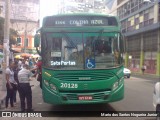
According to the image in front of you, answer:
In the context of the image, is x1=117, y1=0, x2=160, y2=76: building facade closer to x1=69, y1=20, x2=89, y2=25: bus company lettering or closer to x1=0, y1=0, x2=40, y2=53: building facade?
x1=0, y1=0, x2=40, y2=53: building facade

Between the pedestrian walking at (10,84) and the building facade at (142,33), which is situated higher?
the building facade at (142,33)

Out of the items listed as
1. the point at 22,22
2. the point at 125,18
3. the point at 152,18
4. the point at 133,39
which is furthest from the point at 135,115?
the point at 22,22

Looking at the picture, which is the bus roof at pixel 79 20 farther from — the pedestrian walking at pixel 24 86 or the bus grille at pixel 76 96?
the bus grille at pixel 76 96

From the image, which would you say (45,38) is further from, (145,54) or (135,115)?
(145,54)

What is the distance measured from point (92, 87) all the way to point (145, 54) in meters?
41.9

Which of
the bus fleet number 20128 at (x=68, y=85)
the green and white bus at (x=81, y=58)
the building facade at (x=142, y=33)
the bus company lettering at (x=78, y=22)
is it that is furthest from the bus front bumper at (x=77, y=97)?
the building facade at (x=142, y=33)

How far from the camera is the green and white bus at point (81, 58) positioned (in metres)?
9.81

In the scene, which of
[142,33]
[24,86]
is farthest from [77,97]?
[142,33]

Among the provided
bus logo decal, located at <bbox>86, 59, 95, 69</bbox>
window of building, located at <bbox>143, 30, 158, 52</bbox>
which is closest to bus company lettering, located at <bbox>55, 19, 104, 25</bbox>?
bus logo decal, located at <bbox>86, 59, 95, 69</bbox>

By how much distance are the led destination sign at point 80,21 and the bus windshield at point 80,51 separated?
377 mm

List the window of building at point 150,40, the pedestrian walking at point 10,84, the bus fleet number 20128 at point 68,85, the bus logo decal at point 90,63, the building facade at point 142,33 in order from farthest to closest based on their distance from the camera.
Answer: the window of building at point 150,40, the building facade at point 142,33, the pedestrian walking at point 10,84, the bus logo decal at point 90,63, the bus fleet number 20128 at point 68,85

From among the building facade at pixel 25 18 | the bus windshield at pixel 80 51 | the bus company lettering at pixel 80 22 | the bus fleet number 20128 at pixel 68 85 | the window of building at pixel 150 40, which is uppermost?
the building facade at pixel 25 18

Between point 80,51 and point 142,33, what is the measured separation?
136 feet

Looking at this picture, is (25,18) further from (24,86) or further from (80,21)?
(80,21)
